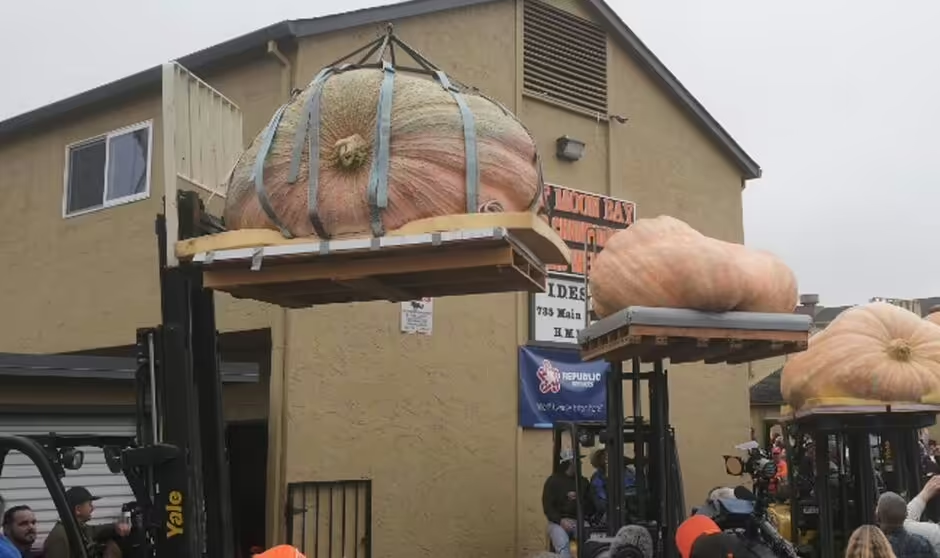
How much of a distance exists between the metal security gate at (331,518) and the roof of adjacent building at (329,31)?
543 cm

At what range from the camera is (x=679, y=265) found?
8430mm

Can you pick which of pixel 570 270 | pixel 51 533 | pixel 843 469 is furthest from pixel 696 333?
pixel 570 270

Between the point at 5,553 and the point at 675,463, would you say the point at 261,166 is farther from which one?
the point at 675,463

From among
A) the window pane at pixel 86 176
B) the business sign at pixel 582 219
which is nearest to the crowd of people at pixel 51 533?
the window pane at pixel 86 176

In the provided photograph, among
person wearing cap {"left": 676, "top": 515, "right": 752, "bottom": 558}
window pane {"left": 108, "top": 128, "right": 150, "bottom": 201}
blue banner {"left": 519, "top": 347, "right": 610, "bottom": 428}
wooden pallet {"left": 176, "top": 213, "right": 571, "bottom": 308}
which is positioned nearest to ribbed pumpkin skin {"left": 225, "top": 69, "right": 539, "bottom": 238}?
wooden pallet {"left": 176, "top": 213, "right": 571, "bottom": 308}

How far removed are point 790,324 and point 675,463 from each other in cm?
279

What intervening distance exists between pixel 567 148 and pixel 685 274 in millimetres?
6506

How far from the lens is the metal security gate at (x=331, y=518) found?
1145 cm

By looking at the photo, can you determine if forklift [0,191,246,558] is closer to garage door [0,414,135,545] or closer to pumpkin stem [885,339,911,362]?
garage door [0,414,135,545]

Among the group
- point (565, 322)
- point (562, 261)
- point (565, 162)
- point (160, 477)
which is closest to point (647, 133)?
point (565, 162)

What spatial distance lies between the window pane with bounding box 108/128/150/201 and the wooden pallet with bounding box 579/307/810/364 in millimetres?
7589

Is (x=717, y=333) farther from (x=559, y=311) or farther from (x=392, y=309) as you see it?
(x=559, y=311)

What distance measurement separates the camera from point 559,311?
14.3 meters

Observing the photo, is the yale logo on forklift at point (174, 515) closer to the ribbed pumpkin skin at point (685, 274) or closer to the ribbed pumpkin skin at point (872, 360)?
the ribbed pumpkin skin at point (685, 274)
